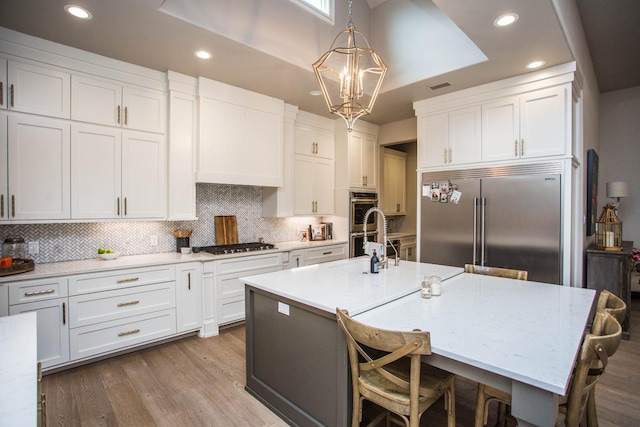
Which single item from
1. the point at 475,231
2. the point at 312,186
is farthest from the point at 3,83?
the point at 475,231

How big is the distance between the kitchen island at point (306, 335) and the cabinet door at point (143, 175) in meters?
1.63

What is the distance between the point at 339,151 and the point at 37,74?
3.55 metres

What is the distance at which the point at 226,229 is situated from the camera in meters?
4.09

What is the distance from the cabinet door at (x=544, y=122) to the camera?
10.3ft

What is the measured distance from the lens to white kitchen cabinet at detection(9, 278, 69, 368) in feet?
7.97

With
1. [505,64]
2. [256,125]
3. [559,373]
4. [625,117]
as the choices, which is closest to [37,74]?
[256,125]

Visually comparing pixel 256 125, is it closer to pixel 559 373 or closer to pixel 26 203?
pixel 26 203

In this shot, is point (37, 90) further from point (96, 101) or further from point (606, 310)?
point (606, 310)

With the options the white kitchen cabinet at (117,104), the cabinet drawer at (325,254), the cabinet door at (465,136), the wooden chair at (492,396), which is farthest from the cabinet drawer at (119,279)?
the cabinet door at (465,136)

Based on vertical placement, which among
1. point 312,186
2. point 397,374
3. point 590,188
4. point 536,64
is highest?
point 536,64

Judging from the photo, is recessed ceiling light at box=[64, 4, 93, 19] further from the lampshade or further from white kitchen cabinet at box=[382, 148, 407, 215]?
the lampshade

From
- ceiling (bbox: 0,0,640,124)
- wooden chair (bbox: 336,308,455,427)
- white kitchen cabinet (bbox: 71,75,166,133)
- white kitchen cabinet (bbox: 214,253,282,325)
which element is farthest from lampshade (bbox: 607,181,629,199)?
white kitchen cabinet (bbox: 71,75,166,133)

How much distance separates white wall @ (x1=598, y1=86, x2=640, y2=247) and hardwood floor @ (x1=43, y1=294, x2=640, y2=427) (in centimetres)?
270

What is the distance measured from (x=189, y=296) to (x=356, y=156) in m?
3.12
